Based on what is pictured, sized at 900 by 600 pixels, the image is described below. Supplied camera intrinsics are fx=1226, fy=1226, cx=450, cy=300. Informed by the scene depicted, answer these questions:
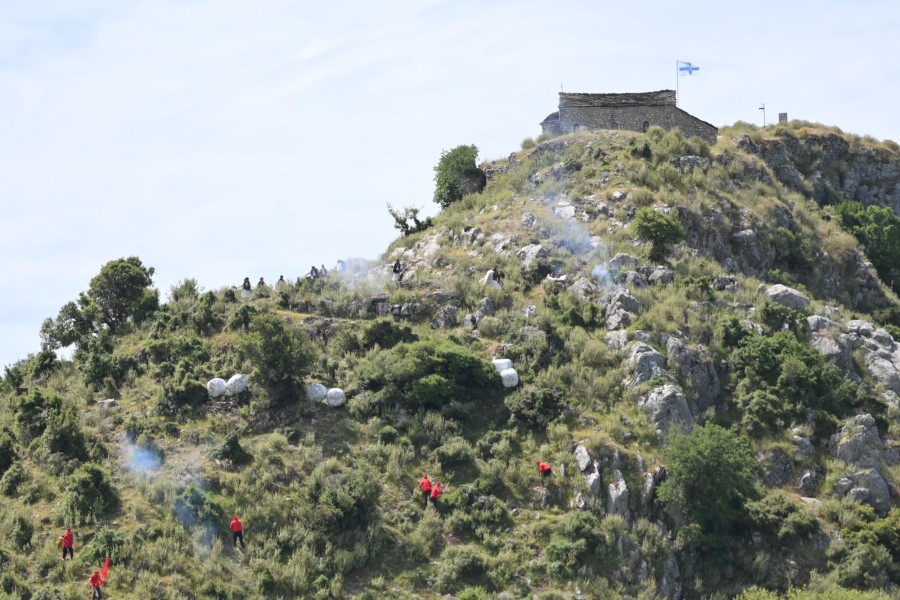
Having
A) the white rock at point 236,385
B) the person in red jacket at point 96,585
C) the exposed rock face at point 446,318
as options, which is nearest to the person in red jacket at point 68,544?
the person in red jacket at point 96,585

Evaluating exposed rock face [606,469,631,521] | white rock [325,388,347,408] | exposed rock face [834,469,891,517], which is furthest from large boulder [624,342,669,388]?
white rock [325,388,347,408]

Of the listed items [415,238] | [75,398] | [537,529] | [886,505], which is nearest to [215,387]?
[75,398]

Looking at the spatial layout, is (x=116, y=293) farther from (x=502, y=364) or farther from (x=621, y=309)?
(x=621, y=309)

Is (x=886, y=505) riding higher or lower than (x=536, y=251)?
lower

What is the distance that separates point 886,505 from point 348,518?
18.5 metres

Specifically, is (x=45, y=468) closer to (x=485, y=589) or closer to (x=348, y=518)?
(x=348, y=518)

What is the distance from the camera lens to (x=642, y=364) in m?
45.6

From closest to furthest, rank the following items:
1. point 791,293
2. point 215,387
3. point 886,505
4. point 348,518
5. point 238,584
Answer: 1. point 238,584
2. point 348,518
3. point 886,505
4. point 215,387
5. point 791,293

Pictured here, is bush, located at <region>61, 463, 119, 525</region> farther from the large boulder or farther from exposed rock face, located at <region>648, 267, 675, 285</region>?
exposed rock face, located at <region>648, 267, 675, 285</region>

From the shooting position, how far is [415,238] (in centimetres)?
6106

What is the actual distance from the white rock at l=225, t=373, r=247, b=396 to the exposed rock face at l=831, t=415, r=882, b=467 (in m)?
21.6

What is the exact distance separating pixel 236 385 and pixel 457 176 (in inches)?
1007

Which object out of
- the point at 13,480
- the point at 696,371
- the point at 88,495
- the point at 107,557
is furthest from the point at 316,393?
the point at 696,371

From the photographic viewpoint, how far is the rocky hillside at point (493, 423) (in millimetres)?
37719
